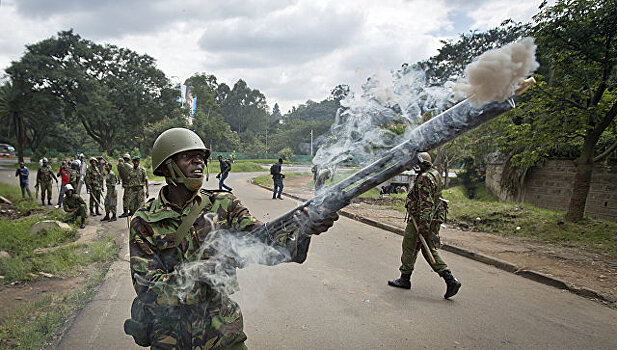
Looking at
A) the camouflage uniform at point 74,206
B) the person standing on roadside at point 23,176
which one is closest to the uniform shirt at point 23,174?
the person standing on roadside at point 23,176

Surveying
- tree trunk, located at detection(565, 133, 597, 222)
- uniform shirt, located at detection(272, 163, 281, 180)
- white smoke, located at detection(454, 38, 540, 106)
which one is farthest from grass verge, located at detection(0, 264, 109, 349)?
uniform shirt, located at detection(272, 163, 281, 180)

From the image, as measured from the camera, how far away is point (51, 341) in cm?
350

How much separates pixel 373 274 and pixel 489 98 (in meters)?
4.41

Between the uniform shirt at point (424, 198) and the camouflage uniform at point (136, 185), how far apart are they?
7.08 m

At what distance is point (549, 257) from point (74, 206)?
1051 cm

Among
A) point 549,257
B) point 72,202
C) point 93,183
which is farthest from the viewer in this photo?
point 93,183

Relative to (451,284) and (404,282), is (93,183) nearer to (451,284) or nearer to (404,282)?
(404,282)

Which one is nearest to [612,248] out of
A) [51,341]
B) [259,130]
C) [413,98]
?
[413,98]

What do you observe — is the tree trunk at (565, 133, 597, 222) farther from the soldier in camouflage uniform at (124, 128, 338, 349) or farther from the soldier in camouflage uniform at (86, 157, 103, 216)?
the soldier in camouflage uniform at (86, 157, 103, 216)

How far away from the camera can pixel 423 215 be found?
15.7 ft

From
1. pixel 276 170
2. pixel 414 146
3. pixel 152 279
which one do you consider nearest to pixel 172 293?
pixel 152 279

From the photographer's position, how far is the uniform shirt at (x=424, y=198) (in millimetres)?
4805

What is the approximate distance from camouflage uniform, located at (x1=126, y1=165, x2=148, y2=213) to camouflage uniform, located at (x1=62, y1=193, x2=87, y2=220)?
1075 millimetres

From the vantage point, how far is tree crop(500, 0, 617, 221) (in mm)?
7137
